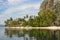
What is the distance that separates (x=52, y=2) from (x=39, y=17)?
148 ft

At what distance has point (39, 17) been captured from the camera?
116125mm

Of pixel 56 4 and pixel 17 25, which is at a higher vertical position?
pixel 56 4

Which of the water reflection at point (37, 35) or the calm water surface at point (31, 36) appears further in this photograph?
the calm water surface at point (31, 36)

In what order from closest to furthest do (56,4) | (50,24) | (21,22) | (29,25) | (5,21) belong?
(50,24), (29,25), (21,22), (56,4), (5,21)

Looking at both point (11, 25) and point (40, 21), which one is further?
point (11, 25)

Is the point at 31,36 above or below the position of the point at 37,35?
above

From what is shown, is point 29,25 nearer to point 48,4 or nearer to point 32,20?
point 32,20

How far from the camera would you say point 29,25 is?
11800cm

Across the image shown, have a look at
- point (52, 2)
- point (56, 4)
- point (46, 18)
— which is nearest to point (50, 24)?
point (46, 18)

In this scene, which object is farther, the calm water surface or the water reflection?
the calm water surface

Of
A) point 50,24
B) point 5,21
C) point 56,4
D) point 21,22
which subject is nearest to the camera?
point 50,24

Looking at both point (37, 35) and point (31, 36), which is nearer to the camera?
point (31, 36)

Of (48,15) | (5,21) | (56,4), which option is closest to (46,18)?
(48,15)

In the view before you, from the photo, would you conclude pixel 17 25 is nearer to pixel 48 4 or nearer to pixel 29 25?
pixel 29 25
